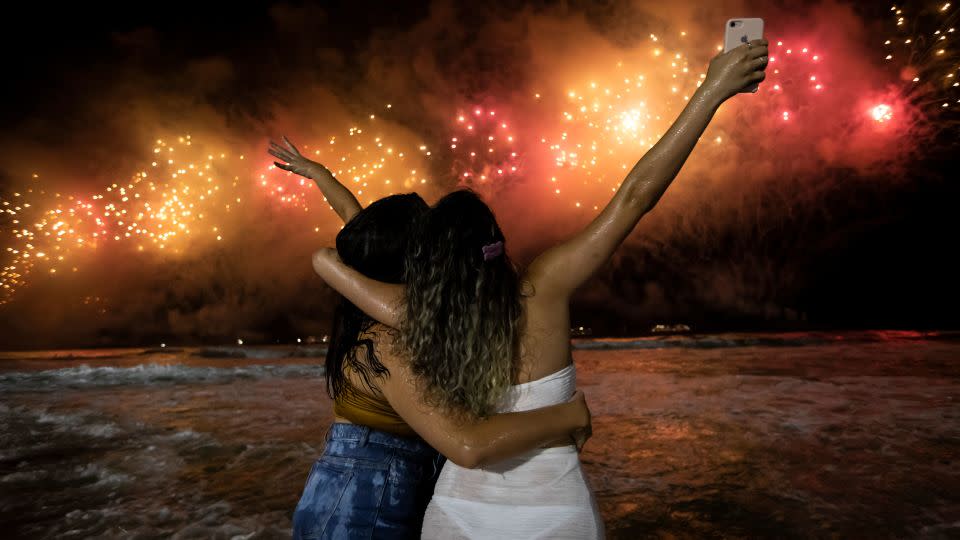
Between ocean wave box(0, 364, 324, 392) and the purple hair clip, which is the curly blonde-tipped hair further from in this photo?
ocean wave box(0, 364, 324, 392)

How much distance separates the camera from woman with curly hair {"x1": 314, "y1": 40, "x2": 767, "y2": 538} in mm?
1567

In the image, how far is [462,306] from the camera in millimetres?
1673

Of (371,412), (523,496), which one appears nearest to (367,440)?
(371,412)

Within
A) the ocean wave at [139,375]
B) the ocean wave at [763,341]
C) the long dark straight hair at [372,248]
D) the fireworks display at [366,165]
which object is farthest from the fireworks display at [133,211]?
the long dark straight hair at [372,248]

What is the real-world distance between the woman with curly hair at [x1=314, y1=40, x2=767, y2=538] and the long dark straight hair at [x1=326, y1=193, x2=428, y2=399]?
137 mm

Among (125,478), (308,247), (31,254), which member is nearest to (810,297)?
(308,247)

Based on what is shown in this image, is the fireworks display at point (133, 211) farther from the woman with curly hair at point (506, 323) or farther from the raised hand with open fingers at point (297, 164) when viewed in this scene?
the woman with curly hair at point (506, 323)

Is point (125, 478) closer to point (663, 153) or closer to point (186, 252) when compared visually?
point (663, 153)

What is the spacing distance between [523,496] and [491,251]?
746mm

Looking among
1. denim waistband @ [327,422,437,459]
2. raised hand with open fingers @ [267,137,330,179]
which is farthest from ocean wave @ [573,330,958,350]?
denim waistband @ [327,422,437,459]

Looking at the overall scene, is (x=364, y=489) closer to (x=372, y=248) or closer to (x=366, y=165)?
(x=372, y=248)

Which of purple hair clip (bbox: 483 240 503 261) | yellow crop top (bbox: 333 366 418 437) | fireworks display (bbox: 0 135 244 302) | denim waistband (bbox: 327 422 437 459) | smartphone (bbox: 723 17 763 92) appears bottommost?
denim waistband (bbox: 327 422 437 459)

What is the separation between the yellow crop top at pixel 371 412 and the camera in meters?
1.85

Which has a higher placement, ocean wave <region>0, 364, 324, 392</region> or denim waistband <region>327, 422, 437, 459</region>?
denim waistband <region>327, 422, 437, 459</region>
